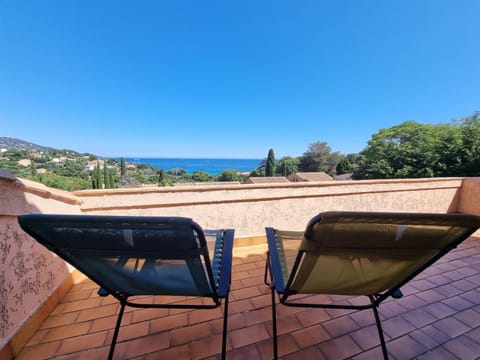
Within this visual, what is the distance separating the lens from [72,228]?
0.62m

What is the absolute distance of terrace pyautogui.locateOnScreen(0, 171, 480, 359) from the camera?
1.03 metres

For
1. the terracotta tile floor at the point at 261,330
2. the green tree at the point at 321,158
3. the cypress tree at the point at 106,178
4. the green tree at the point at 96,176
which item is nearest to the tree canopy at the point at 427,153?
the terracotta tile floor at the point at 261,330

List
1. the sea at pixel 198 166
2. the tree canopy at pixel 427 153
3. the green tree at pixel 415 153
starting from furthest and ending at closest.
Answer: the sea at pixel 198 166, the green tree at pixel 415 153, the tree canopy at pixel 427 153

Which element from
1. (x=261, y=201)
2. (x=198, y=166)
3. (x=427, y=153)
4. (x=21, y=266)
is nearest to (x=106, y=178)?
(x=21, y=266)

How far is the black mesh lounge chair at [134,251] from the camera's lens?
23.2 inches

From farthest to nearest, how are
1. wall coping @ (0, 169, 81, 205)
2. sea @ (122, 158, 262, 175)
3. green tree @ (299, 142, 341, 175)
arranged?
1. sea @ (122, 158, 262, 175)
2. green tree @ (299, 142, 341, 175)
3. wall coping @ (0, 169, 81, 205)

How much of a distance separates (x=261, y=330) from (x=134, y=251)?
103 centimetres

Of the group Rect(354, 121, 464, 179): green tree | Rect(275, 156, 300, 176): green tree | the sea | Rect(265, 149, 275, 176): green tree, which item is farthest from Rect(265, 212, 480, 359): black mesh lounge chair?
the sea

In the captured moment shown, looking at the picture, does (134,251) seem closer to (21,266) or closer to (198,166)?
(21,266)

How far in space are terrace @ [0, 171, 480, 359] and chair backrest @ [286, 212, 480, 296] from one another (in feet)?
1.52

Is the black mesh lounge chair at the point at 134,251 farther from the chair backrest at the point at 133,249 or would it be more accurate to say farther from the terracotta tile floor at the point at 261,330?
the terracotta tile floor at the point at 261,330

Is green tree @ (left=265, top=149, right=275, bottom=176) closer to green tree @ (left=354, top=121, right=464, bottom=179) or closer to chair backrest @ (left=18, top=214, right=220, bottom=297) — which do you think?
green tree @ (left=354, top=121, right=464, bottom=179)

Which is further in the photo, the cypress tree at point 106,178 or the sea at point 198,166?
the sea at point 198,166

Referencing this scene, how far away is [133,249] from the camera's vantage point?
68 cm
